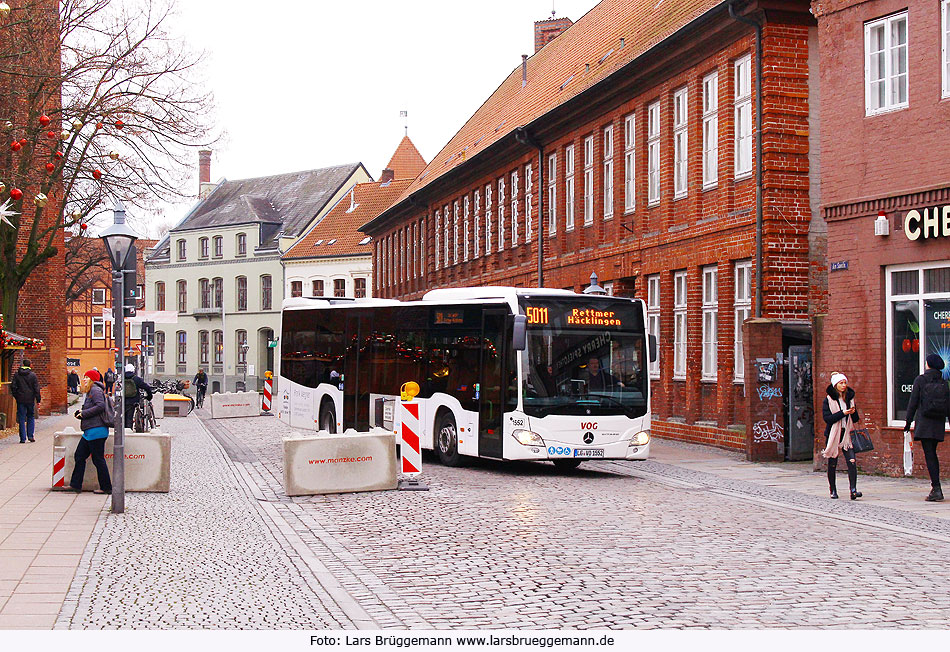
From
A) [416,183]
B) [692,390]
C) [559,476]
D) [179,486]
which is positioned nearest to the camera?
[179,486]

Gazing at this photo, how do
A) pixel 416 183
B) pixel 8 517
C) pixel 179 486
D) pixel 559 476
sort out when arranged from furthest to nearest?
pixel 416 183 → pixel 559 476 → pixel 179 486 → pixel 8 517

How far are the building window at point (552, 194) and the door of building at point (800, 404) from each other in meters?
13.9

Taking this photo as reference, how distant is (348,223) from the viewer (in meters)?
79.1

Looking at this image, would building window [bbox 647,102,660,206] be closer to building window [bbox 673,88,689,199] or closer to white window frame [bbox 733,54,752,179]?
building window [bbox 673,88,689,199]

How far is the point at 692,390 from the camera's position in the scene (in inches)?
1010

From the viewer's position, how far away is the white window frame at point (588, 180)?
31859 mm

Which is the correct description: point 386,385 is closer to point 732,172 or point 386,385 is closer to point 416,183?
point 732,172

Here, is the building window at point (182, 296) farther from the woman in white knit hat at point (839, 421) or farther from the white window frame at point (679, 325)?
the woman in white knit hat at point (839, 421)

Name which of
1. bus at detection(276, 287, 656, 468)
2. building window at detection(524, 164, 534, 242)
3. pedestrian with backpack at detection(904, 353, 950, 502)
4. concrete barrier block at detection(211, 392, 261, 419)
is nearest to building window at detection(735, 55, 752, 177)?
bus at detection(276, 287, 656, 468)

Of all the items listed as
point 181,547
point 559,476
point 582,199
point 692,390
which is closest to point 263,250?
point 582,199

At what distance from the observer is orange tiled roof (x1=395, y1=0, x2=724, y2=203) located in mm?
29047

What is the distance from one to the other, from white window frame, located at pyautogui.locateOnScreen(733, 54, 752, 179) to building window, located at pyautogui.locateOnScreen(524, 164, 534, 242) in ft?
42.3

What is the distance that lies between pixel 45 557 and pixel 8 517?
11.1 ft

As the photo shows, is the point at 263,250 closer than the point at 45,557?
No
